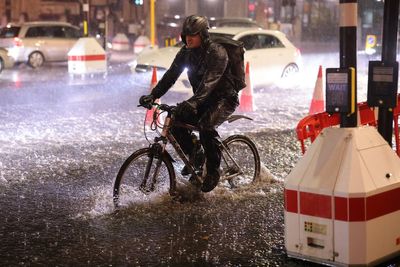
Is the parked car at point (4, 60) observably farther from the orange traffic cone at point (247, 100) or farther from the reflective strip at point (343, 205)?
the reflective strip at point (343, 205)

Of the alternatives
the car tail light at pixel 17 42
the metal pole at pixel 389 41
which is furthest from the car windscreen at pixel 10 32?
the metal pole at pixel 389 41

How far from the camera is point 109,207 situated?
21.9 feet

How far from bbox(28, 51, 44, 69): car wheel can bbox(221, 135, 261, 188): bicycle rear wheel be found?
17.0 m

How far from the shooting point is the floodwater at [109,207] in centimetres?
547

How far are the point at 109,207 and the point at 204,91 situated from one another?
150 cm

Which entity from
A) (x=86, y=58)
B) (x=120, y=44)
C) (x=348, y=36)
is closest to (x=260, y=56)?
(x=86, y=58)

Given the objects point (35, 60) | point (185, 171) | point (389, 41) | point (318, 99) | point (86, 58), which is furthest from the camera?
point (35, 60)

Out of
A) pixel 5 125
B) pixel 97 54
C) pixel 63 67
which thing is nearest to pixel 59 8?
pixel 63 67

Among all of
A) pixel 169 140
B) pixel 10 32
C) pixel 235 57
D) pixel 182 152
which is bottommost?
pixel 182 152

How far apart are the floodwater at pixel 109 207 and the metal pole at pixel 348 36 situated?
1.18 m

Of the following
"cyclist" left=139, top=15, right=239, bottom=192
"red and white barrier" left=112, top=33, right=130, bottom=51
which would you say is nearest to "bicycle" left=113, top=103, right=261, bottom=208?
"cyclist" left=139, top=15, right=239, bottom=192

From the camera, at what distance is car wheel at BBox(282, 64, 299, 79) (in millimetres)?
16781

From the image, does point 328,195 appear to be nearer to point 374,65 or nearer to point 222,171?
point 374,65

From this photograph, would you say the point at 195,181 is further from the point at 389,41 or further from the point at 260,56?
the point at 260,56
